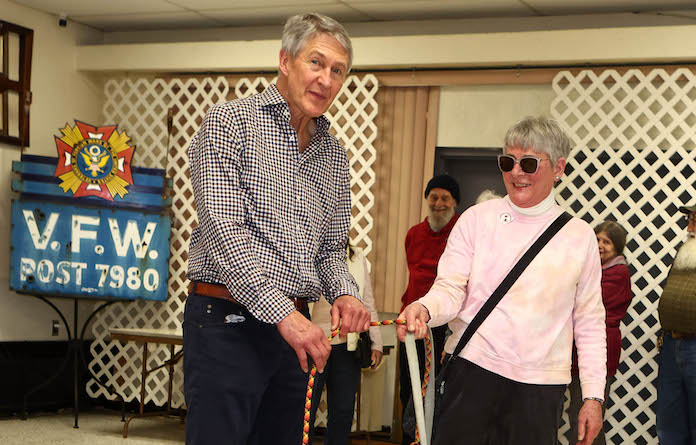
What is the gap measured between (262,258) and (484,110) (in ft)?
11.6

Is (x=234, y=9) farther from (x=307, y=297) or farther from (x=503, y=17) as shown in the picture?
(x=307, y=297)

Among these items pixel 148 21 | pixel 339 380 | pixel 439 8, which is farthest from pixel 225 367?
pixel 148 21

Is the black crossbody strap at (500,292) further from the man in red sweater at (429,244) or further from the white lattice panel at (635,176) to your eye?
the white lattice panel at (635,176)

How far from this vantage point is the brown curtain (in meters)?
5.00

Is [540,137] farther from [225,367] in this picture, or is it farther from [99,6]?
[99,6]

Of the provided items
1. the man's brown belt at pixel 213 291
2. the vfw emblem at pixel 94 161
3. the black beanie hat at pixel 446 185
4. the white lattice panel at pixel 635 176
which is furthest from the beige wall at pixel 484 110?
the man's brown belt at pixel 213 291

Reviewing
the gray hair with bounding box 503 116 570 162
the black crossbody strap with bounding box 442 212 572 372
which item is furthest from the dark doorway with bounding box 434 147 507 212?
the black crossbody strap with bounding box 442 212 572 372

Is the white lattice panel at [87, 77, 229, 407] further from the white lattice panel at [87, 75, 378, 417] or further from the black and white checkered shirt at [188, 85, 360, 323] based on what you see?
the black and white checkered shirt at [188, 85, 360, 323]

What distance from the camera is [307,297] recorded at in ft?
5.80

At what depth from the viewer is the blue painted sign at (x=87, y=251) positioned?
4781 mm

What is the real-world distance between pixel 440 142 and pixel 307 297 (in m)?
3.39

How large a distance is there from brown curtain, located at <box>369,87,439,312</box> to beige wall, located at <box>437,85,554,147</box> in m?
0.08

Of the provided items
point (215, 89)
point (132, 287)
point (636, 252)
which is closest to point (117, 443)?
point (132, 287)

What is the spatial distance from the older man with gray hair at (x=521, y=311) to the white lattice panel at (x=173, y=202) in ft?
11.8
